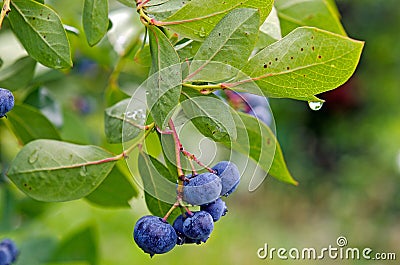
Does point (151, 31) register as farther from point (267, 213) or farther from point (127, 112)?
point (267, 213)

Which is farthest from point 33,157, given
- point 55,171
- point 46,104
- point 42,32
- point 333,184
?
point 333,184

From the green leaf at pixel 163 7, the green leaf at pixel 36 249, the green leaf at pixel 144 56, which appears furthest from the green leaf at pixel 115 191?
the green leaf at pixel 36 249

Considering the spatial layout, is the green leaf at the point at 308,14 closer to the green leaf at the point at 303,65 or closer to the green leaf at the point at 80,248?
the green leaf at the point at 303,65

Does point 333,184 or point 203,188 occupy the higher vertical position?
point 203,188

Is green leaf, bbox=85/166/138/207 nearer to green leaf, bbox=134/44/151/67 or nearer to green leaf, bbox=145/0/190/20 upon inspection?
green leaf, bbox=134/44/151/67

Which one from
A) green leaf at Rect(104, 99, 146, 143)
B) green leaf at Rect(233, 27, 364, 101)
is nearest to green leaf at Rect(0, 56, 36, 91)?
green leaf at Rect(104, 99, 146, 143)

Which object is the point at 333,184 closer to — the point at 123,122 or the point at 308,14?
the point at 308,14
